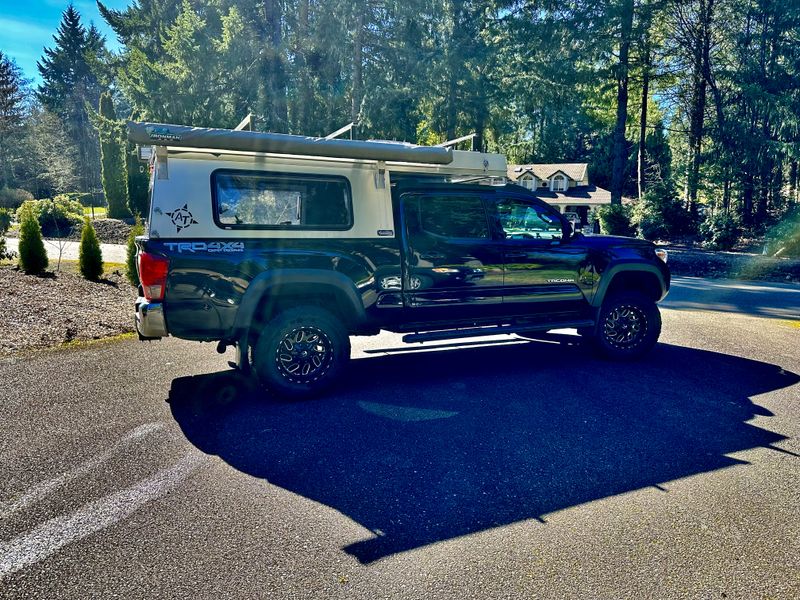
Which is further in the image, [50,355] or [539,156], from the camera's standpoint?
[539,156]

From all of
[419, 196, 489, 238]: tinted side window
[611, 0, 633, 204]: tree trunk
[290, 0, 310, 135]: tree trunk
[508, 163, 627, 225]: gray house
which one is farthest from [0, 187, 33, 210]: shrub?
[419, 196, 489, 238]: tinted side window

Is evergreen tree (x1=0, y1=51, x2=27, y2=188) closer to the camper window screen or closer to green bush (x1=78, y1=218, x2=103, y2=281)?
green bush (x1=78, y1=218, x2=103, y2=281)

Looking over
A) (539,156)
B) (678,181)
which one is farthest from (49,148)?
(678,181)

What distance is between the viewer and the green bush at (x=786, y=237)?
20047mm

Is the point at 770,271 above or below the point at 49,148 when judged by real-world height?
below

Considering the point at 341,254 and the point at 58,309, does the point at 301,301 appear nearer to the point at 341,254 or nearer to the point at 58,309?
the point at 341,254

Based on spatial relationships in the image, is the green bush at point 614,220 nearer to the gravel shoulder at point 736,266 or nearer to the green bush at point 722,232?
the green bush at point 722,232

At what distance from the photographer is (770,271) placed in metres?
16.5

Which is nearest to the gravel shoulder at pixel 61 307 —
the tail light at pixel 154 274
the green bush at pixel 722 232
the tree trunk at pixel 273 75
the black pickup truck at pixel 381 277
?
the tail light at pixel 154 274

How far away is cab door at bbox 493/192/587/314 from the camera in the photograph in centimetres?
595

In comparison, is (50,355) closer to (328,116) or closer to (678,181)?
(328,116)

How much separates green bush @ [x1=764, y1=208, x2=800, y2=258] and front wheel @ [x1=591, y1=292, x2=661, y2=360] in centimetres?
1731

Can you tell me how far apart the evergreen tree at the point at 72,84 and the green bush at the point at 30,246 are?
5042 centimetres

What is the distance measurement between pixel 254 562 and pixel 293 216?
3.16 meters
